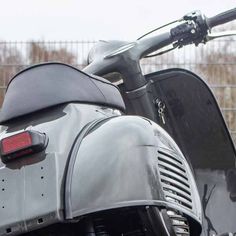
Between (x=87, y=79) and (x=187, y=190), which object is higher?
(x=87, y=79)

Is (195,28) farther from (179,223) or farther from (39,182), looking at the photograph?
(39,182)

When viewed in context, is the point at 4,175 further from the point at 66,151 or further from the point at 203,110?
the point at 203,110

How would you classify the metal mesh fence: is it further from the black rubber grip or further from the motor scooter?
the motor scooter

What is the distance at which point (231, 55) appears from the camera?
427 centimetres

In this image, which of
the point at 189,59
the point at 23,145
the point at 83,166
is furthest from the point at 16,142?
the point at 189,59

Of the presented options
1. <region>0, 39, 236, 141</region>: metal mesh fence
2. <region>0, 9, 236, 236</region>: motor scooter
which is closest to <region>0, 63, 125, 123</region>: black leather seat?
<region>0, 9, 236, 236</region>: motor scooter

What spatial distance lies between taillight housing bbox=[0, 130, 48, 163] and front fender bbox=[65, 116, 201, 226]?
0.07 metres

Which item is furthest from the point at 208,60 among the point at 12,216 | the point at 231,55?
the point at 12,216

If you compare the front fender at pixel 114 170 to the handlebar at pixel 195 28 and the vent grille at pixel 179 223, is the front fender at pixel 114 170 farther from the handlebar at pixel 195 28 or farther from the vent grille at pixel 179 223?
the handlebar at pixel 195 28

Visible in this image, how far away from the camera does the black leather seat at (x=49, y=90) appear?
1488 mm

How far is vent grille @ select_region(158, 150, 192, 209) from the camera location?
1.45 metres

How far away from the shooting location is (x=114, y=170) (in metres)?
1.38

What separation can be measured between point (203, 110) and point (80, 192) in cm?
88

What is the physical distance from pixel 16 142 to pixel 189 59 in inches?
111
